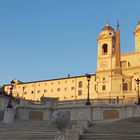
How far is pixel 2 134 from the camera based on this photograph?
1077 inches

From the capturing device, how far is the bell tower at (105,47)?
10400cm

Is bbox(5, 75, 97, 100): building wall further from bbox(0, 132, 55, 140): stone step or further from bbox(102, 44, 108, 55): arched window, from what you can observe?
bbox(0, 132, 55, 140): stone step

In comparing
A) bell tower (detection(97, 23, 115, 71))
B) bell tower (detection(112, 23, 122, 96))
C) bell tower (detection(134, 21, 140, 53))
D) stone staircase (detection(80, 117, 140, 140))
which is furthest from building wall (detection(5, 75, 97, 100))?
stone staircase (detection(80, 117, 140, 140))

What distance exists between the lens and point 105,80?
97812mm

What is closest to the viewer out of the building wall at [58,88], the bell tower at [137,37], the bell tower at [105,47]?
the bell tower at [137,37]

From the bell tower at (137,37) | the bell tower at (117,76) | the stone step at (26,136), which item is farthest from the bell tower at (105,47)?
the stone step at (26,136)

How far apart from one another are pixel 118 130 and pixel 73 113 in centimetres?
2097

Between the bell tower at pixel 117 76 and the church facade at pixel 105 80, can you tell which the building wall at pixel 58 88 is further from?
the bell tower at pixel 117 76

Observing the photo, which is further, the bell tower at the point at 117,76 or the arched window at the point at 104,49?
the arched window at the point at 104,49

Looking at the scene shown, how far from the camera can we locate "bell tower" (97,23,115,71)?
104000 millimetres

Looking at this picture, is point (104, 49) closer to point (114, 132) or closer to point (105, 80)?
point (105, 80)

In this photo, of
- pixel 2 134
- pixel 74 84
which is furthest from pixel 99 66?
pixel 2 134

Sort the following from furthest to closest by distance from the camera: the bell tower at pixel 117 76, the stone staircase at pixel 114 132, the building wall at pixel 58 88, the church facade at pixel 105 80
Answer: the building wall at pixel 58 88, the church facade at pixel 105 80, the bell tower at pixel 117 76, the stone staircase at pixel 114 132

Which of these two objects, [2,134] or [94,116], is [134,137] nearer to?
[2,134]
